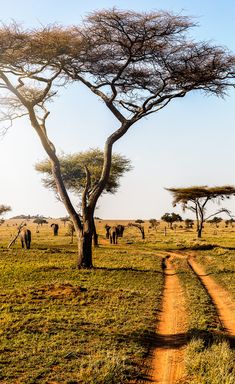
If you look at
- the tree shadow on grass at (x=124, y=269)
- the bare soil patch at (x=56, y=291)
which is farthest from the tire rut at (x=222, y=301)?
the bare soil patch at (x=56, y=291)

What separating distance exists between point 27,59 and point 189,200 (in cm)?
3980

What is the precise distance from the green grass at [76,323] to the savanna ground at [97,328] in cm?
2

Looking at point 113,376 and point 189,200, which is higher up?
point 189,200

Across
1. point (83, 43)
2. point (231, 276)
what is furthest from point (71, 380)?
point (83, 43)

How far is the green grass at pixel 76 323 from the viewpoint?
7.94 meters

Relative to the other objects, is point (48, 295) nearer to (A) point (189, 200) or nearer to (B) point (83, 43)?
(B) point (83, 43)

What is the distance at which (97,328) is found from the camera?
421 inches

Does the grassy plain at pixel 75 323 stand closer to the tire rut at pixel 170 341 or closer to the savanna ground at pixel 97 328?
the savanna ground at pixel 97 328

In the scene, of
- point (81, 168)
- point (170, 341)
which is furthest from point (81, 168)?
point (170, 341)

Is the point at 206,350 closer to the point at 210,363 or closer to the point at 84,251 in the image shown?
the point at 210,363

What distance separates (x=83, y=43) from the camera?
21.3m

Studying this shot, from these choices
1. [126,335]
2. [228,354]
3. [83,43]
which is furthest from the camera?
[83,43]

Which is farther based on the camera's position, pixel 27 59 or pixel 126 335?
pixel 27 59

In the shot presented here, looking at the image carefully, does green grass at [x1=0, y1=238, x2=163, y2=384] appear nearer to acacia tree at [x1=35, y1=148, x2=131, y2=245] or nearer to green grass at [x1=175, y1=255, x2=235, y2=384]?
green grass at [x1=175, y1=255, x2=235, y2=384]
